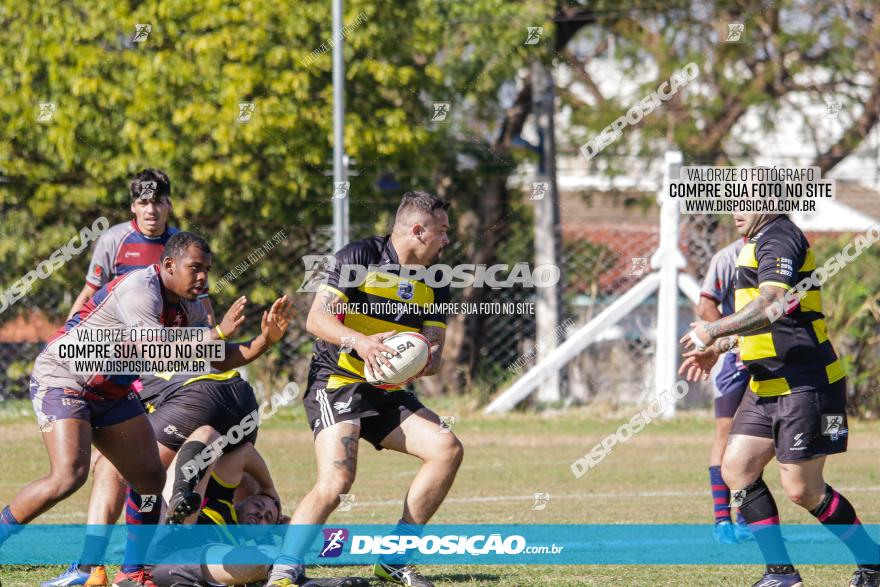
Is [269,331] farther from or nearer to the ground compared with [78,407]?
farther from the ground

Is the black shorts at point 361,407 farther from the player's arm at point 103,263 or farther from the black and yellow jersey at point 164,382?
the player's arm at point 103,263

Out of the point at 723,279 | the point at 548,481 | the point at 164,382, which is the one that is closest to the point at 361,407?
the point at 164,382

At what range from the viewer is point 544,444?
13828mm

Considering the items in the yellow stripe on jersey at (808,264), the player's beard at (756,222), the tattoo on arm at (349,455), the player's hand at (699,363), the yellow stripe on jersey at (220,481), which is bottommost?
the yellow stripe on jersey at (220,481)

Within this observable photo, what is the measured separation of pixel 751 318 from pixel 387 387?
1.97 metres

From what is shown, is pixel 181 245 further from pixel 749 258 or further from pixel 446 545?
pixel 749 258

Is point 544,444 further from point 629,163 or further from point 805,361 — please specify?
point 629,163

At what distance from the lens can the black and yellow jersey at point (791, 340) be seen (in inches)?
261

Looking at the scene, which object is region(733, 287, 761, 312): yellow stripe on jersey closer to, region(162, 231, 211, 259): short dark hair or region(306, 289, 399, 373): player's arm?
region(306, 289, 399, 373): player's arm

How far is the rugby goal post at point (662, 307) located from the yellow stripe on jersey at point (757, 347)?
806cm

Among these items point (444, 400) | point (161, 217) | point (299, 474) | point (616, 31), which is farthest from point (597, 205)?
point (161, 217)

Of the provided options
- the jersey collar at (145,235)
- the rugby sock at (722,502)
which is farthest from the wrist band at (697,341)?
the jersey collar at (145,235)

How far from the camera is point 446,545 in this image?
759cm

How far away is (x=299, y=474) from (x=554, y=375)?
486cm
